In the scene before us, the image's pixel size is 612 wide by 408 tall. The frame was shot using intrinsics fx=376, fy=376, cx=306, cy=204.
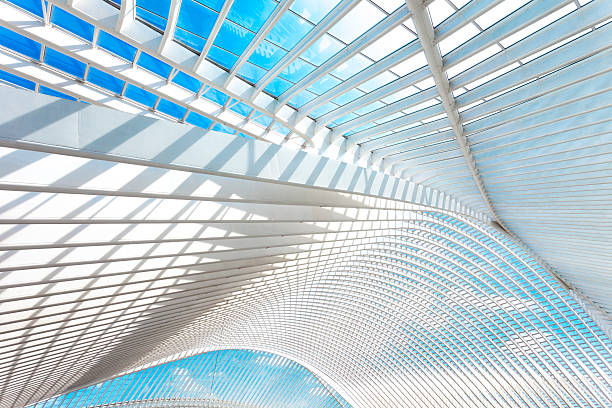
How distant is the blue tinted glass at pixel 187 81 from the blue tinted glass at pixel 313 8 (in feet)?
12.3

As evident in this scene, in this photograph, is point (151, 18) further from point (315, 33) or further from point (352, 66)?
point (352, 66)

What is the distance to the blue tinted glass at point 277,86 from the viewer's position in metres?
8.95

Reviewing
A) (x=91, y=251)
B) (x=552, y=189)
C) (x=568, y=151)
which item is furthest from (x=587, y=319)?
(x=91, y=251)

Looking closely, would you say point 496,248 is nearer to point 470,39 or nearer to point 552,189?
point 552,189

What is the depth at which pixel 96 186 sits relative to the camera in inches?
234

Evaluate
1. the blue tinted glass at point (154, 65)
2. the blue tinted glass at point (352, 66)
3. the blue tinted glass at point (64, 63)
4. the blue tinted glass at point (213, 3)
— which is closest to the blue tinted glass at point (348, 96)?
the blue tinted glass at point (352, 66)

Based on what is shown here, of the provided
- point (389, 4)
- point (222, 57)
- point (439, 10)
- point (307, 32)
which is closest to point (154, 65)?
point (222, 57)

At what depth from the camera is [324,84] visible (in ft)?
29.9

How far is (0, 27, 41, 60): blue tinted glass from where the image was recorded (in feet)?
25.1

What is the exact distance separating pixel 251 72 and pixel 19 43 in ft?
16.0

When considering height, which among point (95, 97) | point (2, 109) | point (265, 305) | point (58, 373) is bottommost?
point (58, 373)

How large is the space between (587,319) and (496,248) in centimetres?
1274

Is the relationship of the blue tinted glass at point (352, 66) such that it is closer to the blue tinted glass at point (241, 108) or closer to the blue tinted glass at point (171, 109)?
the blue tinted glass at point (241, 108)

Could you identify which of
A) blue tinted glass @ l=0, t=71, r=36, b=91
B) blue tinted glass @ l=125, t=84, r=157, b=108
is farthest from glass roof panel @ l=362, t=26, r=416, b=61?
blue tinted glass @ l=0, t=71, r=36, b=91
